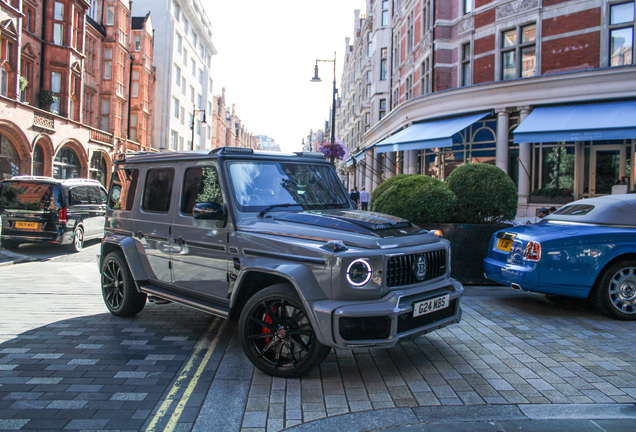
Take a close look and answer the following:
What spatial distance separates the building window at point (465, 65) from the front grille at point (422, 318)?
18.4m

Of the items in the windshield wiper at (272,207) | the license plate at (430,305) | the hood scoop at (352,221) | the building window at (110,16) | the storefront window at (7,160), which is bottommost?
the license plate at (430,305)

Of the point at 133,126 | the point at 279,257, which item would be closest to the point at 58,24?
the point at 133,126

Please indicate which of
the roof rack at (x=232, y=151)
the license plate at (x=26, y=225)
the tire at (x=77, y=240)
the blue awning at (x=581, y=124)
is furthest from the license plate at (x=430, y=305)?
the blue awning at (x=581, y=124)

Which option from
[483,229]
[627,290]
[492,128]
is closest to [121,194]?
[483,229]

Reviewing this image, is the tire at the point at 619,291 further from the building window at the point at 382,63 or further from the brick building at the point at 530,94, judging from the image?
the building window at the point at 382,63

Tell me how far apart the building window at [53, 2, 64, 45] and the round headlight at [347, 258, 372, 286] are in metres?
30.7

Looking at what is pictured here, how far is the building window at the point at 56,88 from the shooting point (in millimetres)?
28062

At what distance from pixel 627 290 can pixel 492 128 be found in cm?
1467

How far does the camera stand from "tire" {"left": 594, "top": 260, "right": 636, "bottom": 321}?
6.06 metres

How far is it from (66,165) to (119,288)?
27402mm

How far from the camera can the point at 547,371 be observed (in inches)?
167

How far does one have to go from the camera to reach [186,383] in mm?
4008

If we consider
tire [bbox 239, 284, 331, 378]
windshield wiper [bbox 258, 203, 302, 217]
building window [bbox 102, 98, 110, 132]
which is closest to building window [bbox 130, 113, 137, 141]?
building window [bbox 102, 98, 110, 132]

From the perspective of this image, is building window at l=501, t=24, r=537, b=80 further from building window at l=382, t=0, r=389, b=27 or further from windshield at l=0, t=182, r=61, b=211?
building window at l=382, t=0, r=389, b=27
